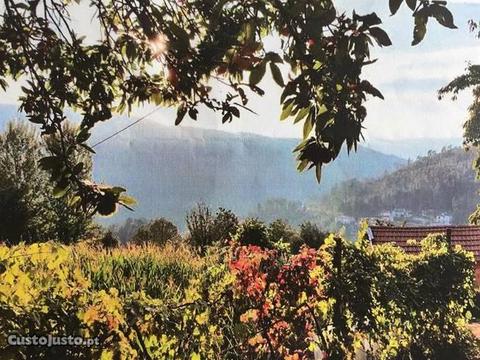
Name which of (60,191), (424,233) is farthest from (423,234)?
(60,191)

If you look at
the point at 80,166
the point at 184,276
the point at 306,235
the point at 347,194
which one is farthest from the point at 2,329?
the point at 347,194

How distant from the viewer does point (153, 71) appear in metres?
2.88

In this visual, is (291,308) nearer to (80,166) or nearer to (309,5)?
(80,166)

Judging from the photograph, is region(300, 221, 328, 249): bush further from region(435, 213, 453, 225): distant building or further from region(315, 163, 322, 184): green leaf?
region(435, 213, 453, 225): distant building

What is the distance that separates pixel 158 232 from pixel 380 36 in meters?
19.5

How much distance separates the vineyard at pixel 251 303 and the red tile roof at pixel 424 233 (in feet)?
41.7

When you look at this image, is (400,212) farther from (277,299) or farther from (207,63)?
(207,63)

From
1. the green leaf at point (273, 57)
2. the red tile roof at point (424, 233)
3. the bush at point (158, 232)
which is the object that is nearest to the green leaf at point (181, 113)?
the green leaf at point (273, 57)

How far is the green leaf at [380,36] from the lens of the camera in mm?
1426

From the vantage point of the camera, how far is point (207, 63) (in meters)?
1.90

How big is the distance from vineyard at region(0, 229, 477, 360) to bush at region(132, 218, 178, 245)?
1191cm

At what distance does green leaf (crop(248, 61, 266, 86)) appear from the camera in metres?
1.47

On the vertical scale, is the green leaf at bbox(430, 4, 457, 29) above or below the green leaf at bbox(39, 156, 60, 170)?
above

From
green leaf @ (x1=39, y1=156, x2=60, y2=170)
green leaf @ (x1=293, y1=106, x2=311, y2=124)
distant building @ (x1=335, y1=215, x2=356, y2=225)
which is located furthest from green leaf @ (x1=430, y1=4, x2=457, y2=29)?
distant building @ (x1=335, y1=215, x2=356, y2=225)
